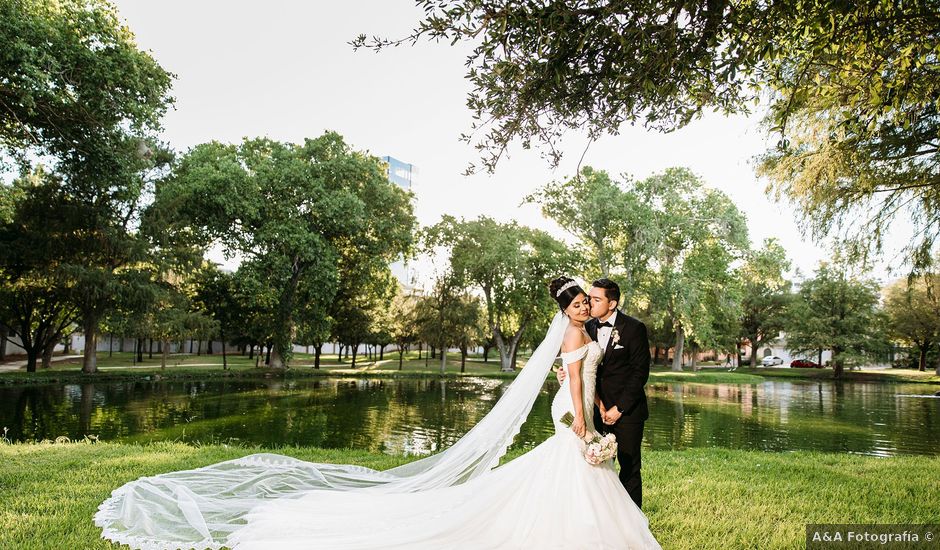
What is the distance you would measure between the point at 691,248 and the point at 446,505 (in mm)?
37667

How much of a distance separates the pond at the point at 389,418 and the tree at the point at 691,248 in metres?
9.75

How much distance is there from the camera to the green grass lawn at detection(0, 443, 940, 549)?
4980mm

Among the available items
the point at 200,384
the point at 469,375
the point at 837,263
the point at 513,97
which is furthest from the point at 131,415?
the point at 469,375

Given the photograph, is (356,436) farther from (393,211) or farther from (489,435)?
(393,211)

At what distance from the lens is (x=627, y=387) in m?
4.96

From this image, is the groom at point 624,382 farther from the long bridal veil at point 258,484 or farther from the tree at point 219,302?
the tree at point 219,302

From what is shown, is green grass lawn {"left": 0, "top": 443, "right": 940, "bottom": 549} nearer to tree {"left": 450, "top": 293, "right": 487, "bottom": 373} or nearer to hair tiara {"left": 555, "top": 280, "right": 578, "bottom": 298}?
hair tiara {"left": 555, "top": 280, "right": 578, "bottom": 298}

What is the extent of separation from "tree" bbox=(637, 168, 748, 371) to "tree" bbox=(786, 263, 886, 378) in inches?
474

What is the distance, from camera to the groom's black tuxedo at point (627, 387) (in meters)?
4.99

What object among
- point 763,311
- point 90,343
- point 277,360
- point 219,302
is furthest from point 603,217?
point 763,311

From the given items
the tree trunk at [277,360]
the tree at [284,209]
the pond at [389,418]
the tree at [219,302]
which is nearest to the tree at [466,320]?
the tree at [284,209]

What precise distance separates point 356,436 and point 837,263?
470 inches

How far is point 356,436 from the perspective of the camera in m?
12.7

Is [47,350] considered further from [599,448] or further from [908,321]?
[908,321]
